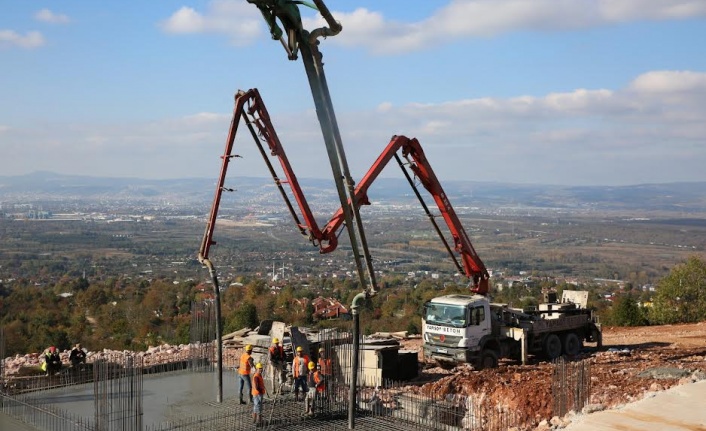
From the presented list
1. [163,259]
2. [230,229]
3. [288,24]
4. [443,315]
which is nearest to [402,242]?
[230,229]

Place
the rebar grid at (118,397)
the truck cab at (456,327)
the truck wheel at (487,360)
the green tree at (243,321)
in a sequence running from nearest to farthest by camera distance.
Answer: the rebar grid at (118,397), the truck cab at (456,327), the truck wheel at (487,360), the green tree at (243,321)

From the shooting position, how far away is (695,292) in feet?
101

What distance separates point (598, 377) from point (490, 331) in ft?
11.3

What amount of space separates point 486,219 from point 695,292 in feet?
528

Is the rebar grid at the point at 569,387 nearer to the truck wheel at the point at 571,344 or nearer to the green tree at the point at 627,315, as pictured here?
the truck wheel at the point at 571,344

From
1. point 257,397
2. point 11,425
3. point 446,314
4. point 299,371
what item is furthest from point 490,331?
point 11,425

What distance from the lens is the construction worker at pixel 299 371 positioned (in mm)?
13406

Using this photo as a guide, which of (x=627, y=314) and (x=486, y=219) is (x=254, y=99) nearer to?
(x=627, y=314)

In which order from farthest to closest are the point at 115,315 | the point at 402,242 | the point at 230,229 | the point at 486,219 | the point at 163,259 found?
1. the point at 486,219
2. the point at 230,229
3. the point at 402,242
4. the point at 163,259
5. the point at 115,315

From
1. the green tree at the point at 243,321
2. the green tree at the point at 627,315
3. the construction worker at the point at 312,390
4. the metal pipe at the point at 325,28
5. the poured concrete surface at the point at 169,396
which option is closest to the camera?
the metal pipe at the point at 325,28

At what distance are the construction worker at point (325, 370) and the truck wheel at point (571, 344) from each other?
8.97 metres

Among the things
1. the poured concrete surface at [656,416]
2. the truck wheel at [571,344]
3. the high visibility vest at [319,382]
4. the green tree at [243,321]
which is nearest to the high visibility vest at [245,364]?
the high visibility vest at [319,382]

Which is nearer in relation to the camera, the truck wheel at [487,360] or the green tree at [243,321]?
the truck wheel at [487,360]

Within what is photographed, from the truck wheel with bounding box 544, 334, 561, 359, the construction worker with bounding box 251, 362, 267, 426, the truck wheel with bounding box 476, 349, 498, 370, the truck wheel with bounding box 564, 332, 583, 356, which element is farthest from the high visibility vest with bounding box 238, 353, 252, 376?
the truck wheel with bounding box 564, 332, 583, 356
